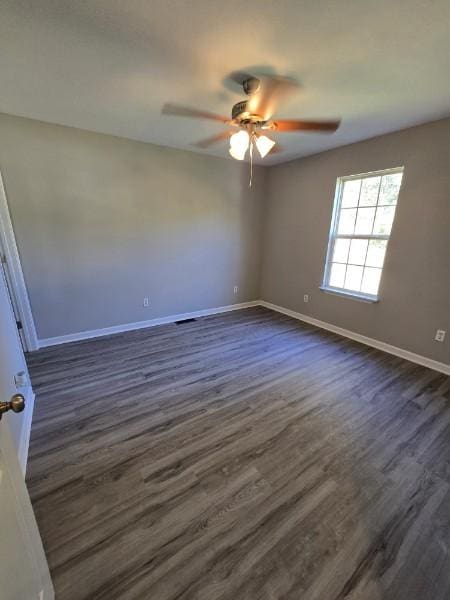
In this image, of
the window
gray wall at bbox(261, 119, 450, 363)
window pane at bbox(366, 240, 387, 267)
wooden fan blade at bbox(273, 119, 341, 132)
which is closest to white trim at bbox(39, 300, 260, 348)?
gray wall at bbox(261, 119, 450, 363)

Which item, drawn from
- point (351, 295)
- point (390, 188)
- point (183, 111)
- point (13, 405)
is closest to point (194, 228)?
point (183, 111)

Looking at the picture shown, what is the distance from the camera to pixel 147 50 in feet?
Answer: 5.17

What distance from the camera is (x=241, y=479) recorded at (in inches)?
59.0

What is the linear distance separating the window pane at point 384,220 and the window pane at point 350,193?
36 centimetres

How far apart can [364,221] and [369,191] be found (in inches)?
14.1

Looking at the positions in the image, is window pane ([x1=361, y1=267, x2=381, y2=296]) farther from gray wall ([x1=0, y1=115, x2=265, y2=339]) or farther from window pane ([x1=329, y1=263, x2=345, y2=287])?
gray wall ([x1=0, y1=115, x2=265, y2=339])

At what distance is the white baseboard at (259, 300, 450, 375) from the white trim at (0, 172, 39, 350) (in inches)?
141

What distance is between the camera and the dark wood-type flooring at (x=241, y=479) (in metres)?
1.09

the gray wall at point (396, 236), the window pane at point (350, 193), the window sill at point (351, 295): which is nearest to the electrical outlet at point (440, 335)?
the gray wall at point (396, 236)

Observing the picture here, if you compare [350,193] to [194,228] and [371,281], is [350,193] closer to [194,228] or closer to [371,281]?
[371,281]

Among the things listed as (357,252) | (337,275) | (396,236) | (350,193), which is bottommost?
(337,275)

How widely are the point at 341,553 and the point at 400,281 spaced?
2689 millimetres

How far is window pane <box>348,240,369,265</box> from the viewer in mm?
3277

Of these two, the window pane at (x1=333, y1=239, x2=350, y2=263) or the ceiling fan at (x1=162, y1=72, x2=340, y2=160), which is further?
the window pane at (x1=333, y1=239, x2=350, y2=263)
